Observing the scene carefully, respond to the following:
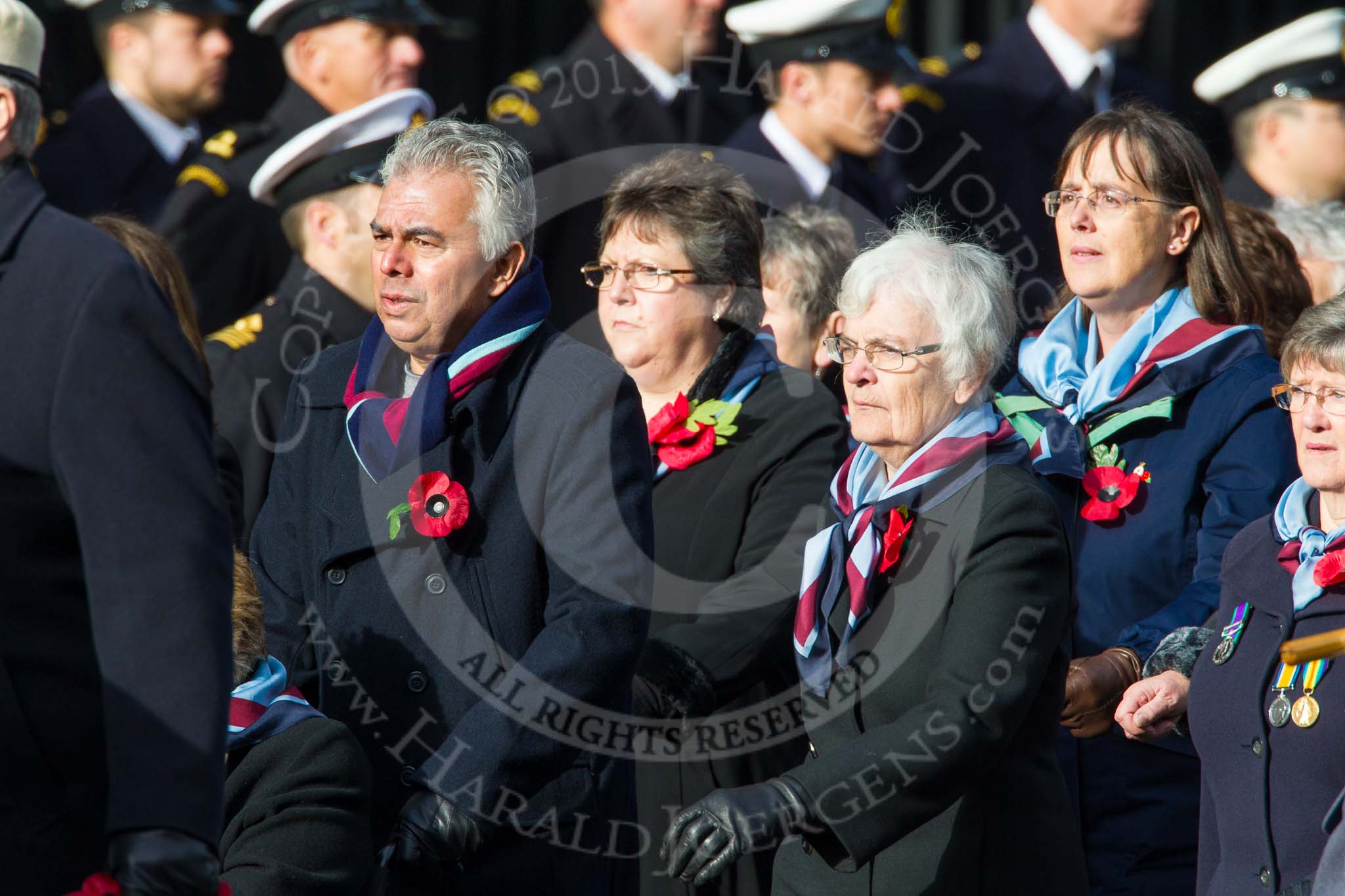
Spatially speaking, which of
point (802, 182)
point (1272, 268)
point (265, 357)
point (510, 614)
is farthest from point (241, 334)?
point (1272, 268)

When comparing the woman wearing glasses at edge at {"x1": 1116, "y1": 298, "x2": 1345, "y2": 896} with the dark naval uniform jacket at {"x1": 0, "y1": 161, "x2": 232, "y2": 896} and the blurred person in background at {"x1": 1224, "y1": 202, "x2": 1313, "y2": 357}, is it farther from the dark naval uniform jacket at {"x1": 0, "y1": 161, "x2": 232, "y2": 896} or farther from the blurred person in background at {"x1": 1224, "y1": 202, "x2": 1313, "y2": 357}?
the dark naval uniform jacket at {"x1": 0, "y1": 161, "x2": 232, "y2": 896}

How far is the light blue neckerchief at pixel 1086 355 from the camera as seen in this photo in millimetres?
3867

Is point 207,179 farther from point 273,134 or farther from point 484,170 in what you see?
point 484,170

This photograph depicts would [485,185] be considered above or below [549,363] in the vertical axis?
above

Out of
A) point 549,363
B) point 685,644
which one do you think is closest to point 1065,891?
point 685,644

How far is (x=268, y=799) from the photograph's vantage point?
2941mm

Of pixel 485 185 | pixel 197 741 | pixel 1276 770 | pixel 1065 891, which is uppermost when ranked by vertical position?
pixel 485 185

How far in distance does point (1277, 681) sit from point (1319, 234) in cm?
229

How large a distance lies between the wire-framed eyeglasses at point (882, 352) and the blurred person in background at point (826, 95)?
229 cm

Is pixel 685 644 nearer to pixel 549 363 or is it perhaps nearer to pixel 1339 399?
pixel 549 363

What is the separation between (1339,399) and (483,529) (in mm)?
1474

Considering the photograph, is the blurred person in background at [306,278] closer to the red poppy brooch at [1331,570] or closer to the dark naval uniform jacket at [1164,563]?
the dark naval uniform jacket at [1164,563]

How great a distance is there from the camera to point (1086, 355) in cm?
400

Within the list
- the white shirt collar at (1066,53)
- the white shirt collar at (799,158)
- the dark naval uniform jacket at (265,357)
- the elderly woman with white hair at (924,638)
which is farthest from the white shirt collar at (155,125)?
the elderly woman with white hair at (924,638)
